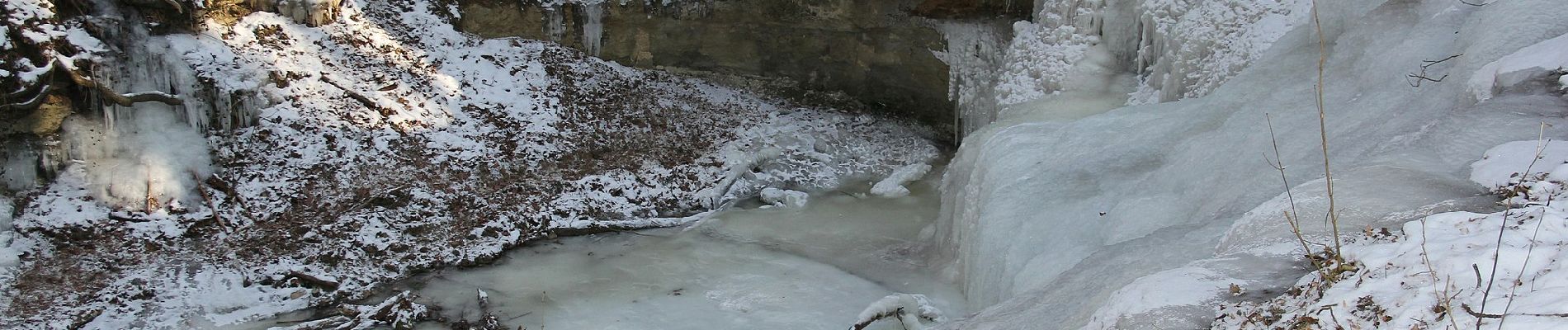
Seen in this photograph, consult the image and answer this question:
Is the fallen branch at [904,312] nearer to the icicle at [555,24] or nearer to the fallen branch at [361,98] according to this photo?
the fallen branch at [361,98]

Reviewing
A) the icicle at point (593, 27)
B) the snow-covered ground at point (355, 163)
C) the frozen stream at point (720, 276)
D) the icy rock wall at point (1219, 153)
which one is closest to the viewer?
the icy rock wall at point (1219, 153)

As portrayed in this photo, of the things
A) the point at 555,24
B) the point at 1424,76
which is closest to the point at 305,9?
the point at 555,24

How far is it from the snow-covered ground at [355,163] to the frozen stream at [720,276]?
0.47 meters

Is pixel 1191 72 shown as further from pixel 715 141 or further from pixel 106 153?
pixel 106 153

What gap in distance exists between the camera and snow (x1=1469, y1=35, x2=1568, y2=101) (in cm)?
401

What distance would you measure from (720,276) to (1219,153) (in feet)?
14.2

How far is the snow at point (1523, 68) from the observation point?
4012 millimetres

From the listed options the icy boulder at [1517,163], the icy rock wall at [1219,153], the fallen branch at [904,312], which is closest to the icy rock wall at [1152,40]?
the icy rock wall at [1219,153]

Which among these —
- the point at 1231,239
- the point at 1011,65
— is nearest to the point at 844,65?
the point at 1011,65

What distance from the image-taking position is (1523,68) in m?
4.07

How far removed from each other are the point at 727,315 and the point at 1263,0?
14.4 ft

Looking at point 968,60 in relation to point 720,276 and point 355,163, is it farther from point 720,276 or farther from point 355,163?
point 355,163

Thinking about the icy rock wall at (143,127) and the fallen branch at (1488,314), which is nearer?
the fallen branch at (1488,314)

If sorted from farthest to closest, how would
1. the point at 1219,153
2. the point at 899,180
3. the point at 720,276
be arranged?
the point at 899,180 < the point at 720,276 < the point at 1219,153
